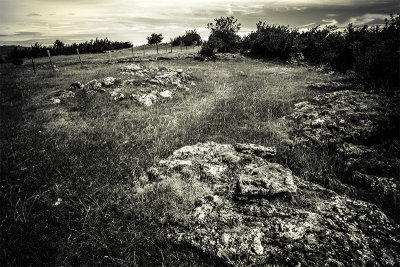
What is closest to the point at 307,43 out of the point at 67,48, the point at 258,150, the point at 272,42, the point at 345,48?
the point at 272,42

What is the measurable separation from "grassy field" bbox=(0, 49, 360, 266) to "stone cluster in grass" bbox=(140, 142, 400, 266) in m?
0.35

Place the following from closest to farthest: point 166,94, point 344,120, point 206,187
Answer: point 206,187 < point 344,120 < point 166,94

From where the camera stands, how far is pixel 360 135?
5.30 m

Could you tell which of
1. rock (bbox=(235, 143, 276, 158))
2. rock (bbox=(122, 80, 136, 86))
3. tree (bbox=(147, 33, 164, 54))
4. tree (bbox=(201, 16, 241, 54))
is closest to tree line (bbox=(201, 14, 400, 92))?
tree (bbox=(201, 16, 241, 54))

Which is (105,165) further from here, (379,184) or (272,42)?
(272,42)

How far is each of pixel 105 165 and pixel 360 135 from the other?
22.0 feet

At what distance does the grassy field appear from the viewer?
3.10 m

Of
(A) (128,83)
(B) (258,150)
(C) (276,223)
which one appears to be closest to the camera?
(C) (276,223)

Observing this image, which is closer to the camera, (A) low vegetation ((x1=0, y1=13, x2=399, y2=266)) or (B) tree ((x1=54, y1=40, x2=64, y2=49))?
(A) low vegetation ((x1=0, y1=13, x2=399, y2=266))

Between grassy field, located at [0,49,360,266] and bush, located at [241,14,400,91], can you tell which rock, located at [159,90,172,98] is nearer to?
grassy field, located at [0,49,360,266]

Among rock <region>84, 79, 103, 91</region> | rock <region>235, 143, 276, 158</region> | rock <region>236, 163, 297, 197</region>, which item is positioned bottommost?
rock <region>236, 163, 297, 197</region>

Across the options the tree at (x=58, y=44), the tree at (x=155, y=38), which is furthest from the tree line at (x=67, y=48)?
the tree at (x=155, y=38)

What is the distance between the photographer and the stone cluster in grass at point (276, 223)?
263cm

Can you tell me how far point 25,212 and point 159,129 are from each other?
430 cm
